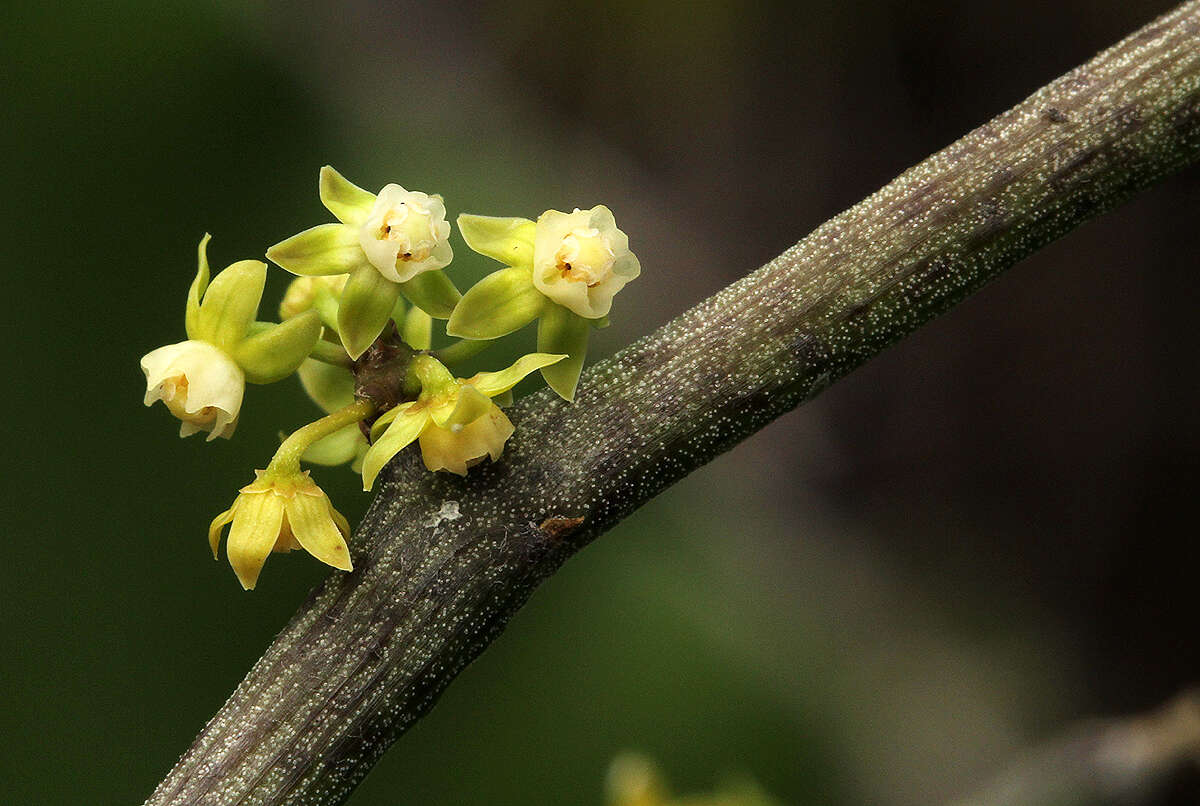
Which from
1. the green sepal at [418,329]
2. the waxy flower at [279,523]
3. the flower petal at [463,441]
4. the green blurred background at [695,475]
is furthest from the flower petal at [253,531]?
the green blurred background at [695,475]

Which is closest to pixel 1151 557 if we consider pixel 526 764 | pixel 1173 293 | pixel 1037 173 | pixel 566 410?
pixel 1173 293

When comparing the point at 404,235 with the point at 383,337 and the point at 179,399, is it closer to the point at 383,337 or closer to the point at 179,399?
the point at 383,337

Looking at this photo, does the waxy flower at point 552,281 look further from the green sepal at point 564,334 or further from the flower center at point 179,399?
the flower center at point 179,399

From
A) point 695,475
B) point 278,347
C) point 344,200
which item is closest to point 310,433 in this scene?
point 278,347

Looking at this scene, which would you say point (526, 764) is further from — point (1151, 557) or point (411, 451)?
point (1151, 557)

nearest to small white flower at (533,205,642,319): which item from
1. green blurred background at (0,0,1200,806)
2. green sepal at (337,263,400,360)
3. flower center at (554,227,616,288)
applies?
flower center at (554,227,616,288)

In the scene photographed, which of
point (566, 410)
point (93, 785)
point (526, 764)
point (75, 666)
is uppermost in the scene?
point (526, 764)

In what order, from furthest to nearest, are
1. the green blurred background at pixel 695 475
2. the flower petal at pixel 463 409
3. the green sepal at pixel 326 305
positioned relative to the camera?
the green blurred background at pixel 695 475, the green sepal at pixel 326 305, the flower petal at pixel 463 409
